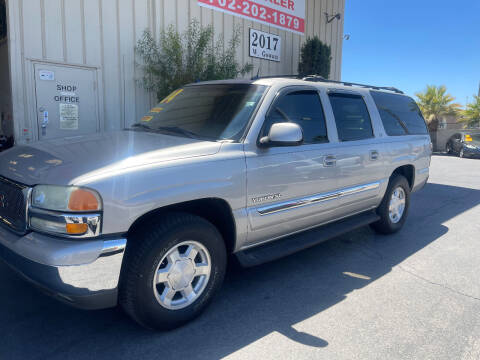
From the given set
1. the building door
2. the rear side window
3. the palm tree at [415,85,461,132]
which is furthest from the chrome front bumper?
the palm tree at [415,85,461,132]

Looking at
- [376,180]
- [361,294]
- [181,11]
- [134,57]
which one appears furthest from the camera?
[181,11]

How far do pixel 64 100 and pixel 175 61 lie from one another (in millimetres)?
2337

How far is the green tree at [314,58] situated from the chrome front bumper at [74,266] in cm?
1048

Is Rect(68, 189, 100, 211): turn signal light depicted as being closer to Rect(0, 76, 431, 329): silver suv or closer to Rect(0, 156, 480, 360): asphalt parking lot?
Result: Rect(0, 76, 431, 329): silver suv

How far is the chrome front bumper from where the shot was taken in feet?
7.61

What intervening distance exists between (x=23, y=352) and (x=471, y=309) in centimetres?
345

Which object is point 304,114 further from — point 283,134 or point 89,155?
point 89,155

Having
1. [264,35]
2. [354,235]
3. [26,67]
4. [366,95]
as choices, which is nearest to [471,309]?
[354,235]

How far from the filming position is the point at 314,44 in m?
11.8

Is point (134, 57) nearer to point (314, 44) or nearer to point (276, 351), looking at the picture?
point (314, 44)

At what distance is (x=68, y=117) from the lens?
754 cm

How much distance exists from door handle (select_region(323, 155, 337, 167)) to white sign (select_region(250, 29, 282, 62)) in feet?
24.9

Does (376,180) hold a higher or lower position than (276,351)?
higher

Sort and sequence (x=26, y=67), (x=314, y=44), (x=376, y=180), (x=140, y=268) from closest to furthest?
(x=140, y=268) < (x=376, y=180) < (x=26, y=67) < (x=314, y=44)
